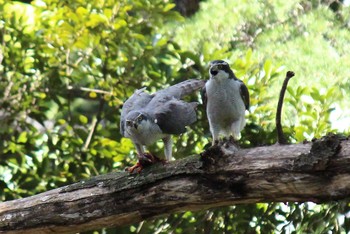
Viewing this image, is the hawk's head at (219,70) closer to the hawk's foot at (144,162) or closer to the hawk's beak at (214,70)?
the hawk's beak at (214,70)

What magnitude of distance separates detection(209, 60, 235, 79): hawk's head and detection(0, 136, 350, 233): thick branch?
3.20 ft

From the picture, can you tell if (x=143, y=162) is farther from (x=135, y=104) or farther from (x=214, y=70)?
(x=214, y=70)

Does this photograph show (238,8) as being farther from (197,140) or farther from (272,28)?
(197,140)

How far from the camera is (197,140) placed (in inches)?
257

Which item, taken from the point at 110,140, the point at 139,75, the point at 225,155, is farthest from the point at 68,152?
the point at 225,155

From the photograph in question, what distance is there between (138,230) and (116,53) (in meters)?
1.62

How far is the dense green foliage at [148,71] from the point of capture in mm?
6039

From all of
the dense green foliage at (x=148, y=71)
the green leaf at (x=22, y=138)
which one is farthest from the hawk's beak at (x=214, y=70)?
the green leaf at (x=22, y=138)

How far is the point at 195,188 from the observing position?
4.38 m

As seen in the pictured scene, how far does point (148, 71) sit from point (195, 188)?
259 cm

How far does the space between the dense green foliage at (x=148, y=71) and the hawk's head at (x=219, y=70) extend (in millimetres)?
598

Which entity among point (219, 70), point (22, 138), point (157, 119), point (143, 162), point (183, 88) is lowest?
point (22, 138)

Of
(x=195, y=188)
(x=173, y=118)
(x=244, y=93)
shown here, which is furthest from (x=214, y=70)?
(x=195, y=188)

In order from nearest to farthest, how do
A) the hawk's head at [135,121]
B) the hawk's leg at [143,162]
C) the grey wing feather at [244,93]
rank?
the hawk's leg at [143,162] → the hawk's head at [135,121] → the grey wing feather at [244,93]
